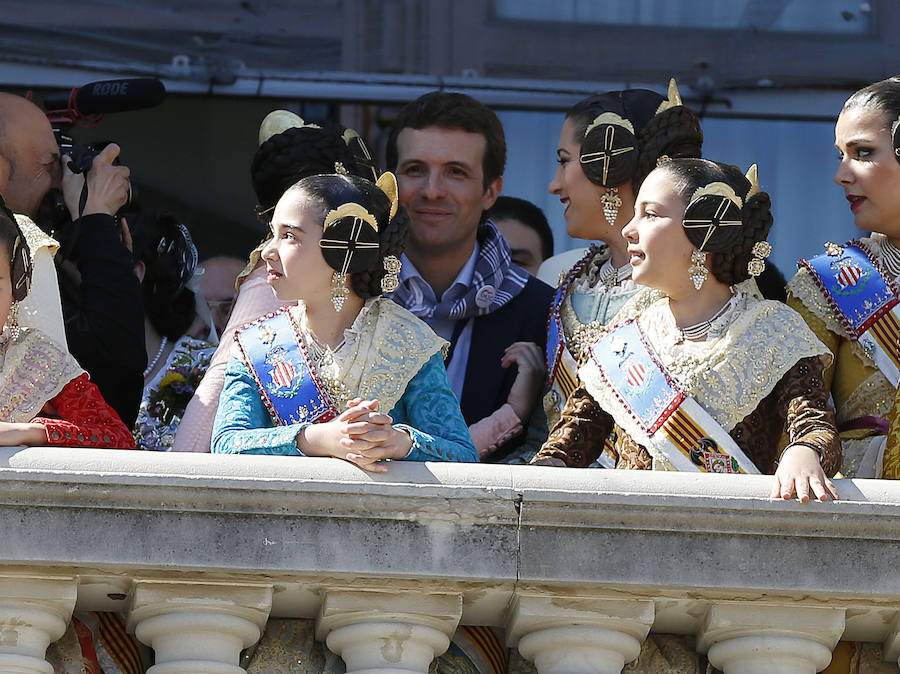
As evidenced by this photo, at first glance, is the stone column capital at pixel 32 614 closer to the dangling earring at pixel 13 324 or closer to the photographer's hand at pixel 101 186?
the dangling earring at pixel 13 324

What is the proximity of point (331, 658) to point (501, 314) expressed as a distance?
1.89 m

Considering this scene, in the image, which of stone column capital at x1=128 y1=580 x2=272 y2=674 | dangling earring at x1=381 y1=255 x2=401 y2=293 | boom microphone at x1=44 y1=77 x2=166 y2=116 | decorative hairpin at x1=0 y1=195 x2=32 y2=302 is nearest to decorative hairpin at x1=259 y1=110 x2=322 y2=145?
boom microphone at x1=44 y1=77 x2=166 y2=116

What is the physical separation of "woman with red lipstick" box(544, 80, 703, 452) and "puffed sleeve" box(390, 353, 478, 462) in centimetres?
69

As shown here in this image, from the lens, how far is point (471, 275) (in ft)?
20.6

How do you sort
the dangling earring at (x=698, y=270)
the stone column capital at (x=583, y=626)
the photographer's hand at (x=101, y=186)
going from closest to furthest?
the stone column capital at (x=583, y=626) < the dangling earring at (x=698, y=270) < the photographer's hand at (x=101, y=186)

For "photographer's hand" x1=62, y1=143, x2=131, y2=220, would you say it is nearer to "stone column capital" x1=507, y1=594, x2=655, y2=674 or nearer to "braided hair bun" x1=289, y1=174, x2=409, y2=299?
"braided hair bun" x1=289, y1=174, x2=409, y2=299

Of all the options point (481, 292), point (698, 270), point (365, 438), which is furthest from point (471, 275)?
point (365, 438)

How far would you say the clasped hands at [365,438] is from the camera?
4516mm

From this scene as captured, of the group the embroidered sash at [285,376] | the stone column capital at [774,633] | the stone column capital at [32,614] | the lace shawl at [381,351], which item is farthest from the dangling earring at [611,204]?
the stone column capital at [32,614]

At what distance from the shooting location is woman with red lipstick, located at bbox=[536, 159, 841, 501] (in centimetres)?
508

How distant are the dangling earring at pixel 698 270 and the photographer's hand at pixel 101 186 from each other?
1.71 m

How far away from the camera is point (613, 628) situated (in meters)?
4.50

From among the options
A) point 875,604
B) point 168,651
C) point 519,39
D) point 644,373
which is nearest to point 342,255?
point 644,373

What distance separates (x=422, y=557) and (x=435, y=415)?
2.29ft
